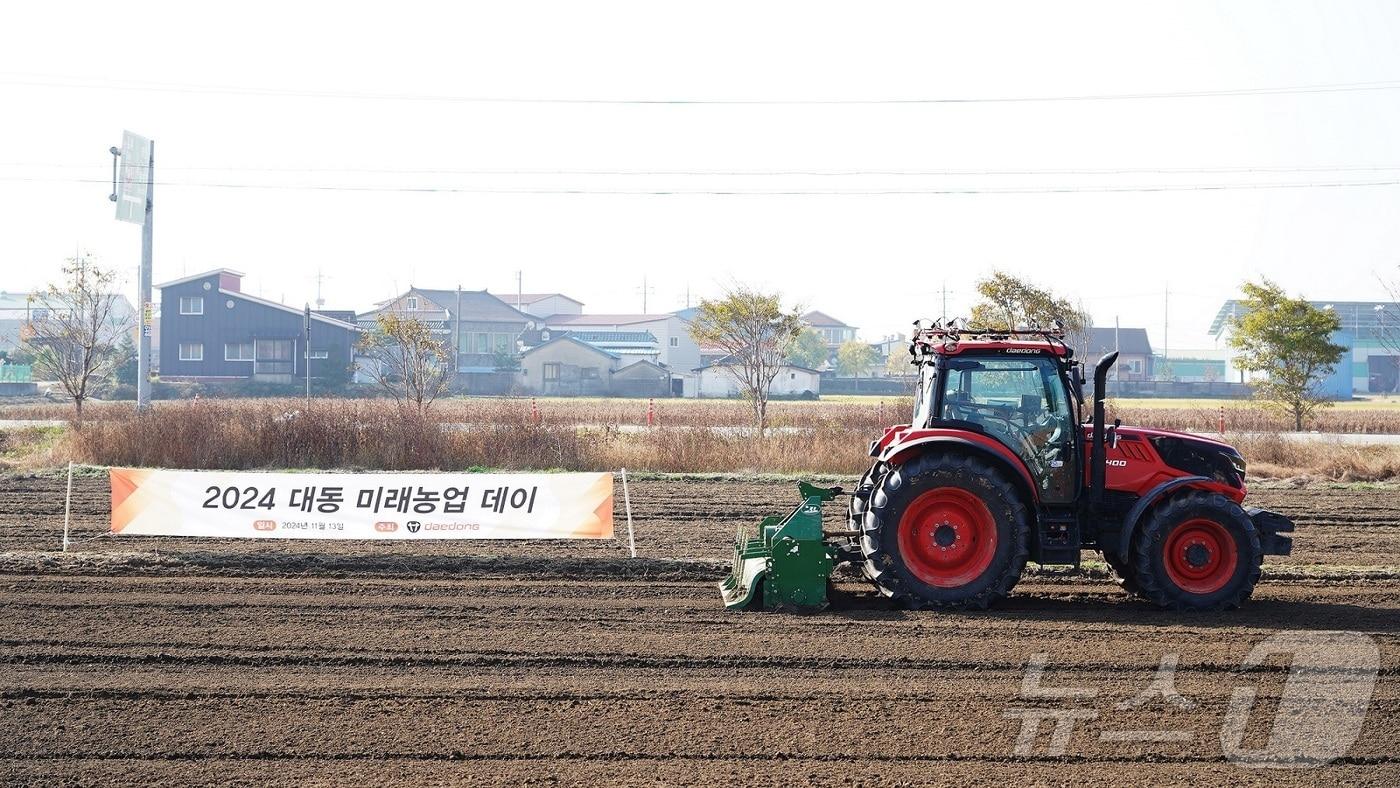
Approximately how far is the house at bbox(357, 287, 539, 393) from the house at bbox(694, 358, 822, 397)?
10.9 meters

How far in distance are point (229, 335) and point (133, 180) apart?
3405cm

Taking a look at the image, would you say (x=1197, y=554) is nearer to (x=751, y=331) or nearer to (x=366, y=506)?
(x=366, y=506)

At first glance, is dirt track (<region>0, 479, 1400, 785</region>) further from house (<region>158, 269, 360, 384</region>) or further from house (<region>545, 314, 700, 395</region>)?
house (<region>545, 314, 700, 395</region>)

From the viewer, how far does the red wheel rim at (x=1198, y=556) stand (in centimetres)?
886

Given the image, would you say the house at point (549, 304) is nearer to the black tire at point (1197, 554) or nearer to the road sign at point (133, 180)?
the road sign at point (133, 180)

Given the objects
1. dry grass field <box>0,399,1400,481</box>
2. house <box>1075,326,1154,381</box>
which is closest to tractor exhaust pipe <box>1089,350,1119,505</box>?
dry grass field <box>0,399,1400,481</box>

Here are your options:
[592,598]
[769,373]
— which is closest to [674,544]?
[592,598]

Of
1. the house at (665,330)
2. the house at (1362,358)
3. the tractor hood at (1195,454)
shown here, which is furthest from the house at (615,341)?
the tractor hood at (1195,454)

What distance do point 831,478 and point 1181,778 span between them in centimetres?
1365

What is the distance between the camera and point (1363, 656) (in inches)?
296

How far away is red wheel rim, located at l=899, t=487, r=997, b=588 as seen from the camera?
8.84 m

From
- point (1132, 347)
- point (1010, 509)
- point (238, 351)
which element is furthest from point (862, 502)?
point (1132, 347)

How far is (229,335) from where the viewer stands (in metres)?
59.2

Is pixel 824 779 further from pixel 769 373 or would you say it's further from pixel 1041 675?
pixel 769 373
